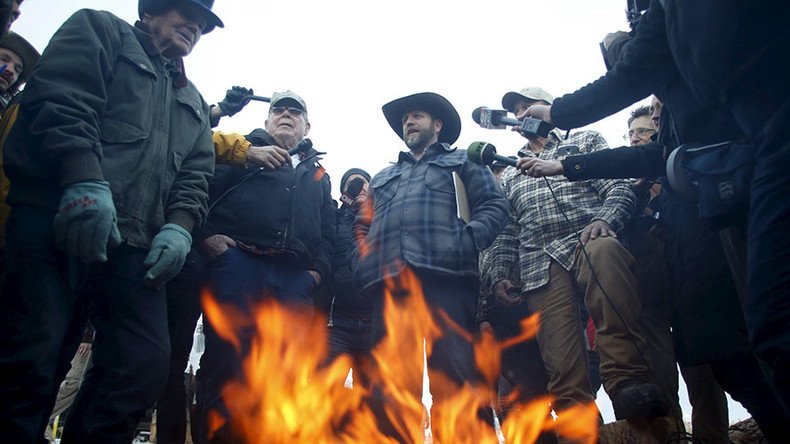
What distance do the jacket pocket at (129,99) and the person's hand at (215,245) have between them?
119cm

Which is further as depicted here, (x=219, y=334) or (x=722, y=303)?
(x=219, y=334)

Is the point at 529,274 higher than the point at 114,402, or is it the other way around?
the point at 529,274

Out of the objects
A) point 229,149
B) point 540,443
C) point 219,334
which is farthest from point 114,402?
point 540,443

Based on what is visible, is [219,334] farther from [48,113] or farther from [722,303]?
[722,303]

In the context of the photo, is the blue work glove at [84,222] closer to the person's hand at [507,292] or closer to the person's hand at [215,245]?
the person's hand at [215,245]

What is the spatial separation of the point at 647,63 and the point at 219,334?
3.19 m

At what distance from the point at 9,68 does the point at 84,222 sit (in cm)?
315

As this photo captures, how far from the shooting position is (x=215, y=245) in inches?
156

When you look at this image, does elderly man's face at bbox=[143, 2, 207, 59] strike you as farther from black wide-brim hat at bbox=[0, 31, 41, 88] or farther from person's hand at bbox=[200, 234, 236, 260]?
black wide-brim hat at bbox=[0, 31, 41, 88]

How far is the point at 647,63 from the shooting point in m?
2.74

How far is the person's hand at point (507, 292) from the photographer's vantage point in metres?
4.73

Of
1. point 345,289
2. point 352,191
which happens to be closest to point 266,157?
point 345,289

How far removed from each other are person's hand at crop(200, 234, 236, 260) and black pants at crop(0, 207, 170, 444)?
3.58 feet

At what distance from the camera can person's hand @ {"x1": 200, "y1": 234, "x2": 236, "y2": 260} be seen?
394cm
